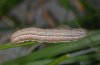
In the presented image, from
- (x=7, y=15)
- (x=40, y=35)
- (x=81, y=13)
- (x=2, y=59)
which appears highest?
(x=7, y=15)

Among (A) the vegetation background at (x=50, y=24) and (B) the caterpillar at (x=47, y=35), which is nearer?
(B) the caterpillar at (x=47, y=35)

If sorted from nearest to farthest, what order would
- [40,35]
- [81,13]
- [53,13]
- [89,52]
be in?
[40,35], [89,52], [81,13], [53,13]

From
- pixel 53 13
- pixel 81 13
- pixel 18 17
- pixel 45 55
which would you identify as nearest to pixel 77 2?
pixel 81 13

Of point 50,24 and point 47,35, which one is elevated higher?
point 50,24

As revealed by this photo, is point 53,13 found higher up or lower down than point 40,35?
higher up

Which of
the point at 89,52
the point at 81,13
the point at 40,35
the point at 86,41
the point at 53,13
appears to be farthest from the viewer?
the point at 53,13

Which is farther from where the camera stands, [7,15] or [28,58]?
[7,15]

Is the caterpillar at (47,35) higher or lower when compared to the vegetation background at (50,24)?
lower

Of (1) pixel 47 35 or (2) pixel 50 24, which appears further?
(2) pixel 50 24

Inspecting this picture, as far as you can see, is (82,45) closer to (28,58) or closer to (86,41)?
(86,41)
